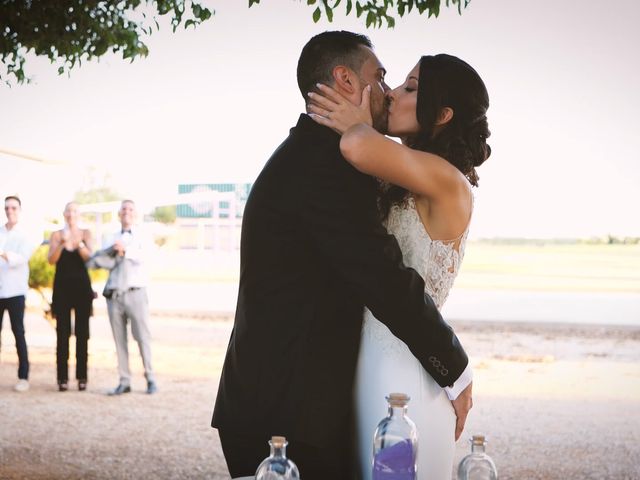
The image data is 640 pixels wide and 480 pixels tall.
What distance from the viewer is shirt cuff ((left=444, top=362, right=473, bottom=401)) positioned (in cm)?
185

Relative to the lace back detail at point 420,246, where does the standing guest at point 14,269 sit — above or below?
below

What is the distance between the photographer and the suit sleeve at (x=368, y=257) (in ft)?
5.53

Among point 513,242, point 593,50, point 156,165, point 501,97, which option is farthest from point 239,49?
point 513,242

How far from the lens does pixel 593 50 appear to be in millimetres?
15656

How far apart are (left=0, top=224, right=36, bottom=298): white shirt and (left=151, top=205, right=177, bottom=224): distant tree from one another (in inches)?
365

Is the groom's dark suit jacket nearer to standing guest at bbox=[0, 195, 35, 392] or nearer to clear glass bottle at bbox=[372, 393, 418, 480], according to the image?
clear glass bottle at bbox=[372, 393, 418, 480]

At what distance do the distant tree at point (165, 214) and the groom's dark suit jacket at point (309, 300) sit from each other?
50.4ft

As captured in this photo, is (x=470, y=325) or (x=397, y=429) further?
(x=470, y=325)

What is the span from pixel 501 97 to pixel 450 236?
14.5m

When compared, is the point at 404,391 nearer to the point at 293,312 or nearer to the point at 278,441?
the point at 293,312

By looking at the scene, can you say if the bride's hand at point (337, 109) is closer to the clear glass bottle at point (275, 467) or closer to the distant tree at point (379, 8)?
the clear glass bottle at point (275, 467)

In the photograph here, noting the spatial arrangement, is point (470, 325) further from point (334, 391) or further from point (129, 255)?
point (334, 391)

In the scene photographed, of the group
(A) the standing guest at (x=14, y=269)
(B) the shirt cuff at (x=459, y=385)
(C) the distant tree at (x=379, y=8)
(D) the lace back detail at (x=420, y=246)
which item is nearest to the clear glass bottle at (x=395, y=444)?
(B) the shirt cuff at (x=459, y=385)

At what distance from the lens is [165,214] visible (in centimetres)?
1742
